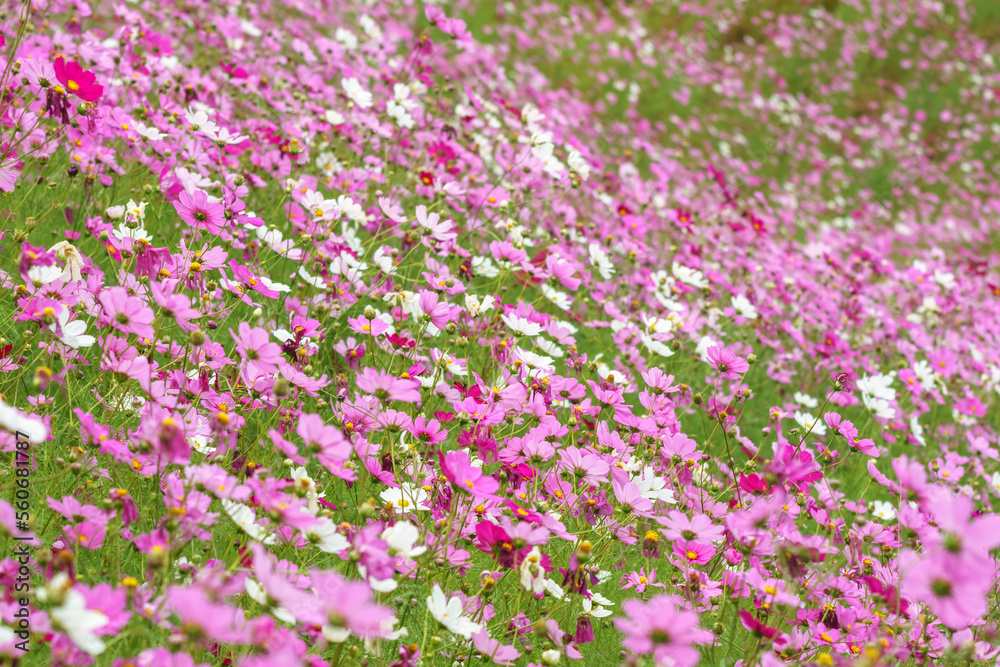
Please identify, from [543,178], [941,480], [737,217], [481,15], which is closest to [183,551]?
[941,480]

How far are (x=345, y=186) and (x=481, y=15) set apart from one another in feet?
18.8

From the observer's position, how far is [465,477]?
1379 millimetres

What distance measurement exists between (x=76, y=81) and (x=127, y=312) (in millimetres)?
834

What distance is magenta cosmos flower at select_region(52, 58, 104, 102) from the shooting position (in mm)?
1793

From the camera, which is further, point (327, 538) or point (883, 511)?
point (883, 511)

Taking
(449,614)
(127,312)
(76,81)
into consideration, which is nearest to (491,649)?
(449,614)

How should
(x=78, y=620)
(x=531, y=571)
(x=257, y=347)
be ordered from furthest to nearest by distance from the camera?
1. (x=257, y=347)
2. (x=531, y=571)
3. (x=78, y=620)

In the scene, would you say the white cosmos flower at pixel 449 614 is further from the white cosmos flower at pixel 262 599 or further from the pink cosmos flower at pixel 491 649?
the white cosmos flower at pixel 262 599

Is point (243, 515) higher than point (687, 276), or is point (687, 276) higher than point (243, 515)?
point (243, 515)

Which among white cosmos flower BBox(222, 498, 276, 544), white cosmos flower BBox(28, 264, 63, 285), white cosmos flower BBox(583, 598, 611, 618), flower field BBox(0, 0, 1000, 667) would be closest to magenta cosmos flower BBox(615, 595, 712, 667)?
flower field BBox(0, 0, 1000, 667)

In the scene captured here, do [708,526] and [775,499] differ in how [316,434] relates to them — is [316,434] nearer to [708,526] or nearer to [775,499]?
[708,526]

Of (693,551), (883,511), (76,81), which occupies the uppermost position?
(76,81)

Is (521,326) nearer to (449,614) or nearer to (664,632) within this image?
(449,614)

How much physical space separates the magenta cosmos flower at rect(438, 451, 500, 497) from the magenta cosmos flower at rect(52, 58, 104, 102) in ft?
4.25
